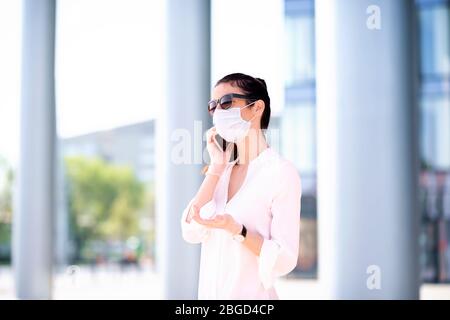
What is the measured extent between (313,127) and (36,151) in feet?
42.4

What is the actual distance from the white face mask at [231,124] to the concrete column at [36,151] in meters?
6.80

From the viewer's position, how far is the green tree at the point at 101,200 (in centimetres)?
4531

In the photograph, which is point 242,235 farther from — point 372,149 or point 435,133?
point 435,133

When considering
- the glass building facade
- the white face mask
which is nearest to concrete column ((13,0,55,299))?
the white face mask

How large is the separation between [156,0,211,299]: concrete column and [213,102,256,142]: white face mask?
11.8 ft

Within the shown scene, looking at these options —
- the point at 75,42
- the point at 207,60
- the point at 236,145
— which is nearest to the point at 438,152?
the point at 75,42

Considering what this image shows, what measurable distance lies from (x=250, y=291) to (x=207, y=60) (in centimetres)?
440

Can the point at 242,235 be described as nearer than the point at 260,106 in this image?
Yes

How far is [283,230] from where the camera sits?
2936 millimetres

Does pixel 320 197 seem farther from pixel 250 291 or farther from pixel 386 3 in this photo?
pixel 250 291

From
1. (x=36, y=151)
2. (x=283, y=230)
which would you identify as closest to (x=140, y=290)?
(x=36, y=151)

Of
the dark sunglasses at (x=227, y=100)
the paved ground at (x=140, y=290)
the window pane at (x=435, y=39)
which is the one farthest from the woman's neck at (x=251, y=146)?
the window pane at (x=435, y=39)

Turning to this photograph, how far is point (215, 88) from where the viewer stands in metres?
3.24

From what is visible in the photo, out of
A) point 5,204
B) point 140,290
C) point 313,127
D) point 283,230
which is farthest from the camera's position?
point 5,204
